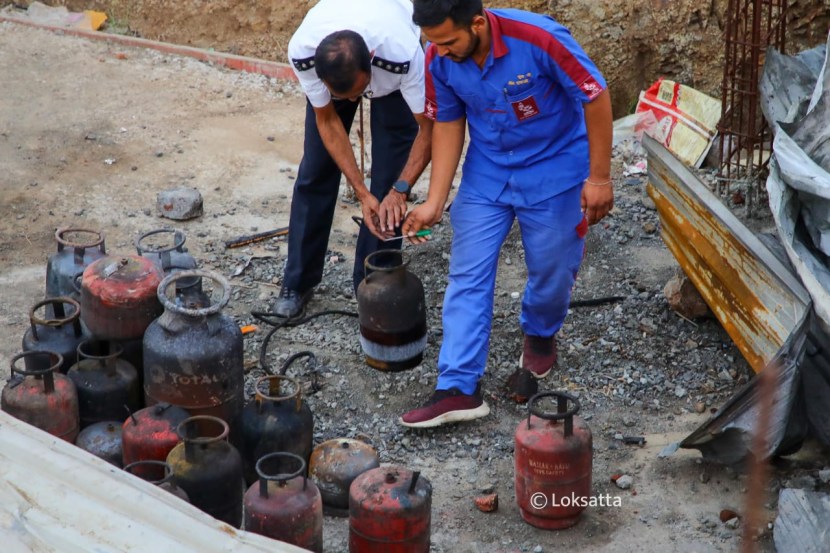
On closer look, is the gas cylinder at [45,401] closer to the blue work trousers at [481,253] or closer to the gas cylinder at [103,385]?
the gas cylinder at [103,385]

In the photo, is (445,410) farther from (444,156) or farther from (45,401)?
(45,401)

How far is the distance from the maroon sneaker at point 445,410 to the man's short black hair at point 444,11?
1695 millimetres

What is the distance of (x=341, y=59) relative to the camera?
4.68 m

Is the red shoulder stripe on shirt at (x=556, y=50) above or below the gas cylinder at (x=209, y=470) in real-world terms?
above

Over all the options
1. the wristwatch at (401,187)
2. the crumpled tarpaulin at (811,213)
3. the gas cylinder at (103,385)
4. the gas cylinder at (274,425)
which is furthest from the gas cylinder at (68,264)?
the crumpled tarpaulin at (811,213)

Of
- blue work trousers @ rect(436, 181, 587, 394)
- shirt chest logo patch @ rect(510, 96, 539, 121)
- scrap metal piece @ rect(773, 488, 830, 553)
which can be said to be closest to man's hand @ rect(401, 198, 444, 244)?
blue work trousers @ rect(436, 181, 587, 394)

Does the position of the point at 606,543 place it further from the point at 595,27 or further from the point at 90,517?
the point at 595,27

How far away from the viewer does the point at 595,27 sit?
28.7 ft

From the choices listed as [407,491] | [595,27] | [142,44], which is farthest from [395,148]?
[142,44]

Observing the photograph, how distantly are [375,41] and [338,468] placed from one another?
2.04 meters

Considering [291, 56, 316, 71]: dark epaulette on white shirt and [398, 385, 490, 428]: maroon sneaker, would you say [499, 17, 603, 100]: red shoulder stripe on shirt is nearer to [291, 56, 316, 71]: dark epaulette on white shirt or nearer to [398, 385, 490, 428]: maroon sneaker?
[291, 56, 316, 71]: dark epaulette on white shirt

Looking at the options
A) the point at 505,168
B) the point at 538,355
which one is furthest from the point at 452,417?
the point at 505,168

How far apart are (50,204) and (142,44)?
3.18m

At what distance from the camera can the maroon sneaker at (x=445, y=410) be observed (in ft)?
15.8
